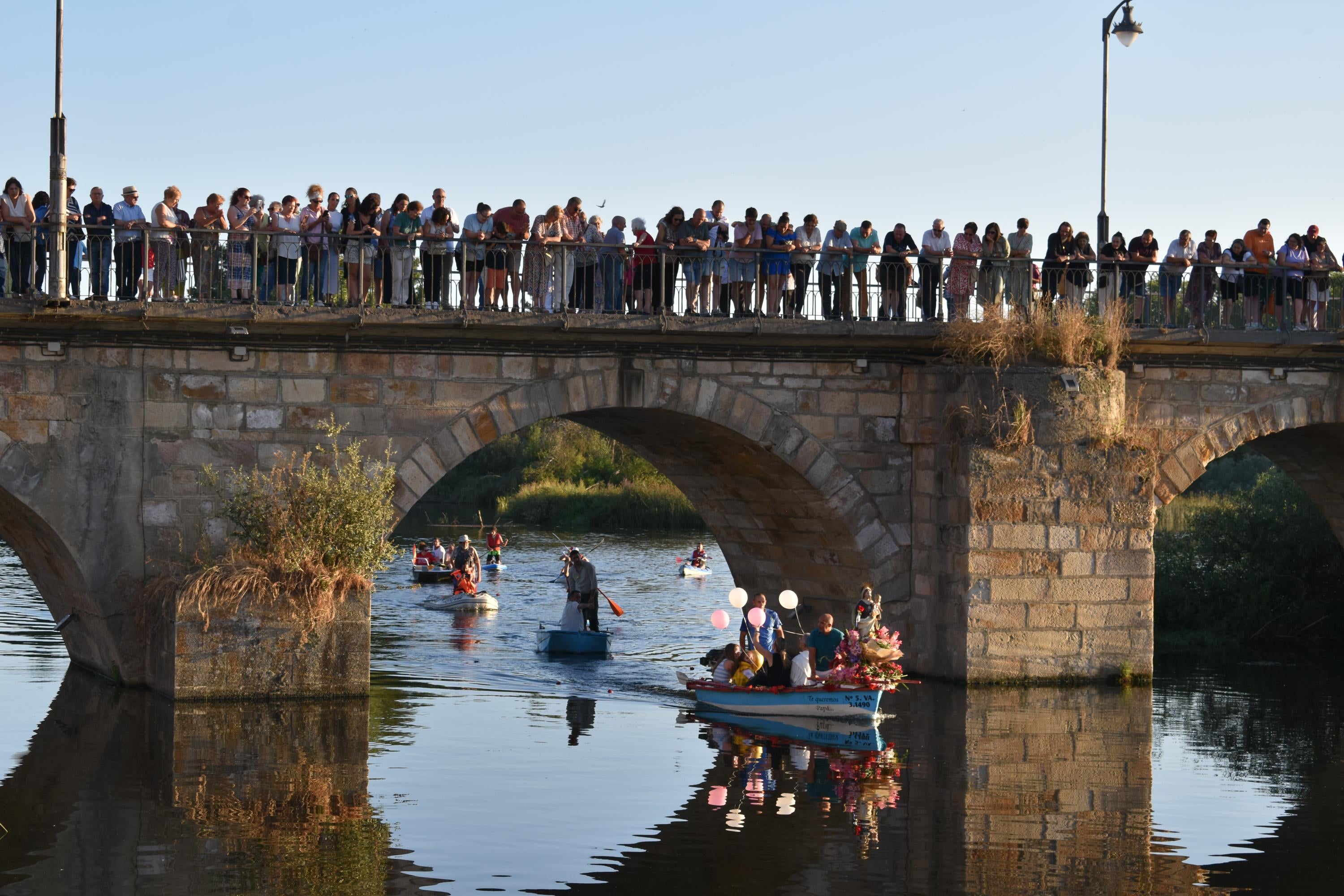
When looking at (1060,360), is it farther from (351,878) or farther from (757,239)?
(351,878)

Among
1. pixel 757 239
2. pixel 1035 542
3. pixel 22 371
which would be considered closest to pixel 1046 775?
pixel 1035 542

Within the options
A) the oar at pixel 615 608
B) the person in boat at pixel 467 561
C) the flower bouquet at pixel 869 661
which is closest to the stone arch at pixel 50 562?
the flower bouquet at pixel 869 661

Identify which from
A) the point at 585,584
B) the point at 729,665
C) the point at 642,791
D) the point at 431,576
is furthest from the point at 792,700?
the point at 431,576

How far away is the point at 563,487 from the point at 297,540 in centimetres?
3427

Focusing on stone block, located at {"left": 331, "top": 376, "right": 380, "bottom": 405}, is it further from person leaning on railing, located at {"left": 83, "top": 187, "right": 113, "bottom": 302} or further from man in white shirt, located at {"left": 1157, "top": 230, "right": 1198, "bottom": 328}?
man in white shirt, located at {"left": 1157, "top": 230, "right": 1198, "bottom": 328}

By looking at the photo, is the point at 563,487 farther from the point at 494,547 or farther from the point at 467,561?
the point at 467,561

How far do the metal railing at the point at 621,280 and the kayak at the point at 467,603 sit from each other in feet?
30.7

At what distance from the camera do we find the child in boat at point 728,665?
54.4 ft

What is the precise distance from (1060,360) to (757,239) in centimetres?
352

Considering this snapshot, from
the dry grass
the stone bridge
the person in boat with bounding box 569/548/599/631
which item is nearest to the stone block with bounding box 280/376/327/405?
the stone bridge

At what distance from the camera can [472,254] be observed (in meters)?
17.3

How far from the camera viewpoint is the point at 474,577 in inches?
1102

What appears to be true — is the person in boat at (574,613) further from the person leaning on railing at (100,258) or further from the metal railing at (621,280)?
the person leaning on railing at (100,258)

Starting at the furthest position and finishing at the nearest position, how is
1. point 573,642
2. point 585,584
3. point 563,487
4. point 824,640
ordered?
point 563,487
point 585,584
point 573,642
point 824,640
